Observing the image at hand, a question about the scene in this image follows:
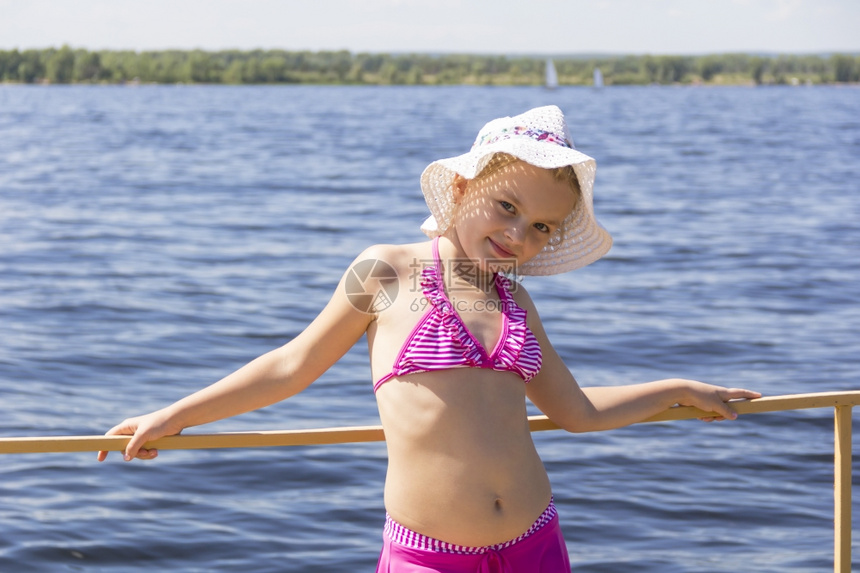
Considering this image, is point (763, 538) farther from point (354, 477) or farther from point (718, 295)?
point (718, 295)

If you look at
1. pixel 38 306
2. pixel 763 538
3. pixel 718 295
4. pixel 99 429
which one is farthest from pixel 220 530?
pixel 718 295

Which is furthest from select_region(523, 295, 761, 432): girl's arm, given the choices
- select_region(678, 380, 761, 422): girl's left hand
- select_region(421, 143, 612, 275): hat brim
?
select_region(421, 143, 612, 275): hat brim

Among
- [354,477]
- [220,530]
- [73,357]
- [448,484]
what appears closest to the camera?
[448,484]

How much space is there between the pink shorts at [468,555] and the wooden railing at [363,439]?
198 millimetres

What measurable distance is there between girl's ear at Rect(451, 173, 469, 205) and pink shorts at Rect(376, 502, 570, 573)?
652mm

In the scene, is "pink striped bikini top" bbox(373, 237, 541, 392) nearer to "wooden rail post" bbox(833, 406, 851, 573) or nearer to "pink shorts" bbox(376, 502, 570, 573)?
"pink shorts" bbox(376, 502, 570, 573)

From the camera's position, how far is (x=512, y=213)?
1.93m

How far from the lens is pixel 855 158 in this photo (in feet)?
87.3

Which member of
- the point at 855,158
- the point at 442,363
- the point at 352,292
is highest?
the point at 352,292

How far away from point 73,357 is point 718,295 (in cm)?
678

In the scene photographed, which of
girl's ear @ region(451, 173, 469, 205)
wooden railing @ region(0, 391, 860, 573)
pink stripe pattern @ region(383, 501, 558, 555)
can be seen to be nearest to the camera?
wooden railing @ region(0, 391, 860, 573)

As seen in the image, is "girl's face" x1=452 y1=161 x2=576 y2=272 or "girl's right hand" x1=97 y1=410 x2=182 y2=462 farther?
"girl's face" x1=452 y1=161 x2=576 y2=272

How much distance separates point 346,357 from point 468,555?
20.8ft

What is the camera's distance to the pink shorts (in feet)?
5.92
